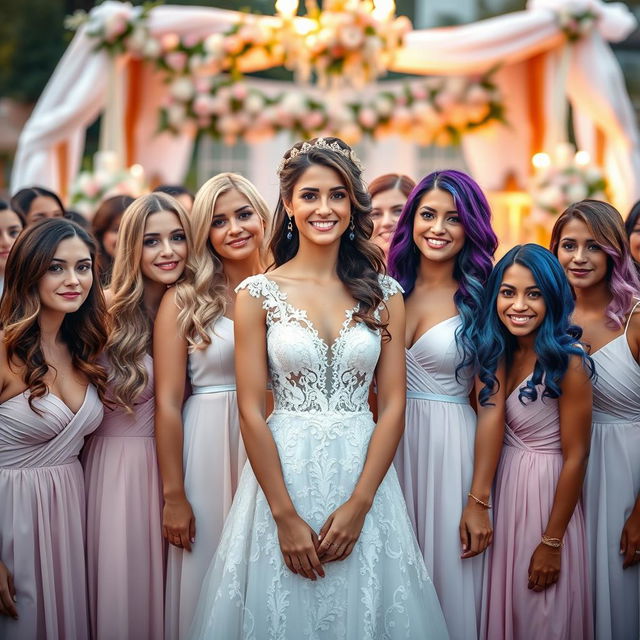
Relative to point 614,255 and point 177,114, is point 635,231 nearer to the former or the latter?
point 614,255

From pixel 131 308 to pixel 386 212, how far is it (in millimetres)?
1547

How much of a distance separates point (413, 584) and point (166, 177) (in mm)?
7986

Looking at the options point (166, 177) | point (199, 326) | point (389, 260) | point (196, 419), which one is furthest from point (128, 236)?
point (166, 177)

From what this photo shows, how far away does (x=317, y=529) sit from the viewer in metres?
2.94

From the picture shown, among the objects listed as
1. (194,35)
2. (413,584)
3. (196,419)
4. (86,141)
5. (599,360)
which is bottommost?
(413,584)

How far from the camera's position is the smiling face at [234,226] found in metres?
3.60

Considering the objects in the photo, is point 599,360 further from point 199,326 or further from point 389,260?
point 199,326

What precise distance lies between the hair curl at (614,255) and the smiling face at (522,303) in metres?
0.45

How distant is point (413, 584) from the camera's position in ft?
9.71

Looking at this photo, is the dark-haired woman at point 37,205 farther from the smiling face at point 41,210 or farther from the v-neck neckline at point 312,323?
the v-neck neckline at point 312,323

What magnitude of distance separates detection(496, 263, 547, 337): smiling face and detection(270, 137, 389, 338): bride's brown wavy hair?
0.51 m

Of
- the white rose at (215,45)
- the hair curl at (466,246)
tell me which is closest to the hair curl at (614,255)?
the hair curl at (466,246)

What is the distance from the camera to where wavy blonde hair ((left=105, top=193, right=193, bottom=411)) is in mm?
3467

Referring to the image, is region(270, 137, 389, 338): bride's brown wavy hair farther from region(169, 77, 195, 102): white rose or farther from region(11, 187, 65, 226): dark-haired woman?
region(169, 77, 195, 102): white rose
